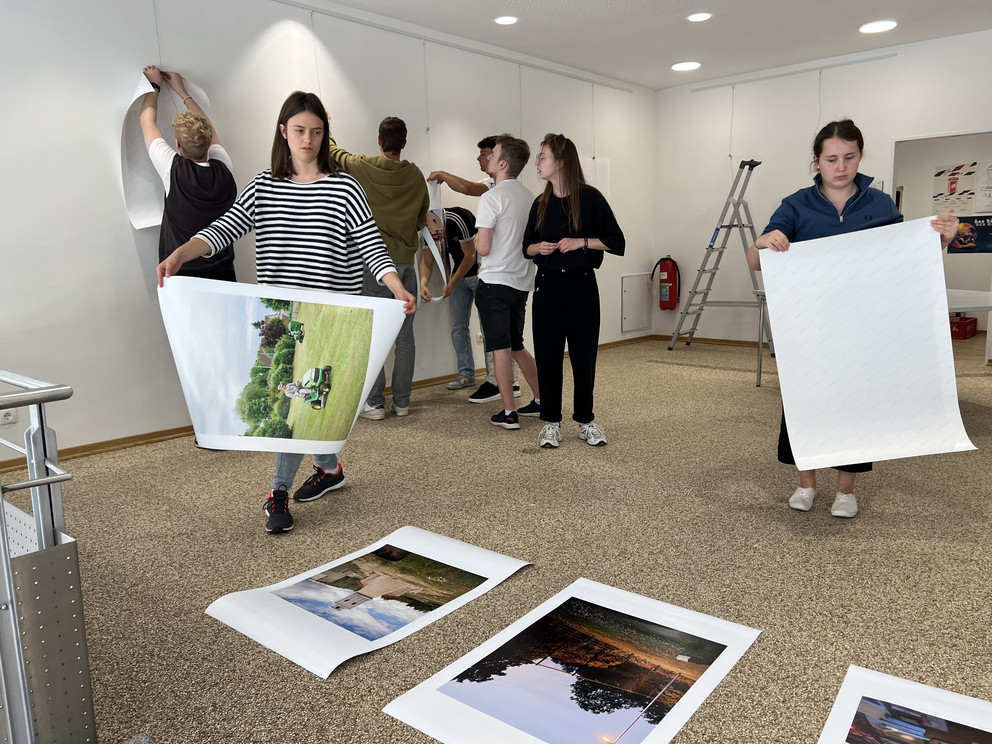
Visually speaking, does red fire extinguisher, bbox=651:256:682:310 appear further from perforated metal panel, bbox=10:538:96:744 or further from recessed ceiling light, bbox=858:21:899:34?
perforated metal panel, bbox=10:538:96:744

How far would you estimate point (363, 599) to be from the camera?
1998 mm

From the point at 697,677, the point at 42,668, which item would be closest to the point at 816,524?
the point at 697,677

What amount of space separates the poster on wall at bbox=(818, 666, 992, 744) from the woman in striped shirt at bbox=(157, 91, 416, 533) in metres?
1.65

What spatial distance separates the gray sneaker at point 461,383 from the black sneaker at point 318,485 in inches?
85.5

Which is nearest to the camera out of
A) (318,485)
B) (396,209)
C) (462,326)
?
(318,485)

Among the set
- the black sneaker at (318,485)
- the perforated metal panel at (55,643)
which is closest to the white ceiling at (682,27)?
the black sneaker at (318,485)

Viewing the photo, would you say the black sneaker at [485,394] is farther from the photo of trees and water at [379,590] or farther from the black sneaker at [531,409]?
the photo of trees and water at [379,590]

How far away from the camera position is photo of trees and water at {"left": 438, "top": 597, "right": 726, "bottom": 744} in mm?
1451

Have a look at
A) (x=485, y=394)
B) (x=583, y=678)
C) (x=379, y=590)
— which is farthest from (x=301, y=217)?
(x=485, y=394)

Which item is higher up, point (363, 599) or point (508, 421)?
point (508, 421)

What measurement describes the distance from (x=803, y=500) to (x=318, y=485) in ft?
5.98

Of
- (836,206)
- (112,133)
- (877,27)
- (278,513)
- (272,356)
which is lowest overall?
(278,513)

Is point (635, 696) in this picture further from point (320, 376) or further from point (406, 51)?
point (406, 51)

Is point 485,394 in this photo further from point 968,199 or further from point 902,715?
point 968,199
